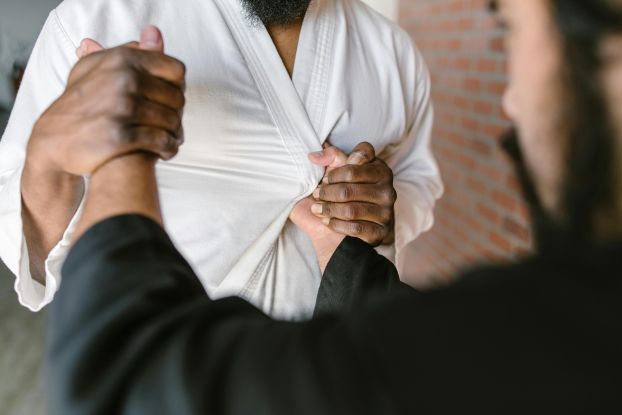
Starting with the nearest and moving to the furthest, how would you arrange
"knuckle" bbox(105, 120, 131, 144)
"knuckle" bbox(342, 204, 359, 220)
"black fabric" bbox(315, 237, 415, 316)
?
"knuckle" bbox(105, 120, 131, 144) → "black fabric" bbox(315, 237, 415, 316) → "knuckle" bbox(342, 204, 359, 220)

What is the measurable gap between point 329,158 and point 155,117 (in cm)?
48

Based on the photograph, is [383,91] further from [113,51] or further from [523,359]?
[523,359]

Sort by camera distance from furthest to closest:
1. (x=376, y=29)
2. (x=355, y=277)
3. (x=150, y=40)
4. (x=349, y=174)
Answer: (x=376, y=29) < (x=349, y=174) < (x=355, y=277) < (x=150, y=40)

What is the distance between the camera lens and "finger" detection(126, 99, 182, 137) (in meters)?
0.58

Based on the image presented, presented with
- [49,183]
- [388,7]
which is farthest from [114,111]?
[388,7]

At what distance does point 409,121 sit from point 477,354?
975 millimetres

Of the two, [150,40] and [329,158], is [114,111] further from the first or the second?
[329,158]

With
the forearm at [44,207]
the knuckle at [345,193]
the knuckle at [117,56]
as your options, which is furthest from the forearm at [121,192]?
the knuckle at [345,193]

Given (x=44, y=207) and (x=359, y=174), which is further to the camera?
(x=359, y=174)

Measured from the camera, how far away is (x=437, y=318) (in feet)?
1.22

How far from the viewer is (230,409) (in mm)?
412

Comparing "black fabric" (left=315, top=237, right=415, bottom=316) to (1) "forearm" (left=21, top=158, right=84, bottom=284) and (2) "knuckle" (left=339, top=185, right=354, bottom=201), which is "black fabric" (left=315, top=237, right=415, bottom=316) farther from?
(1) "forearm" (left=21, top=158, right=84, bottom=284)

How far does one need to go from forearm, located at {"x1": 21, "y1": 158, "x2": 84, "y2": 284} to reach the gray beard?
1.43ft

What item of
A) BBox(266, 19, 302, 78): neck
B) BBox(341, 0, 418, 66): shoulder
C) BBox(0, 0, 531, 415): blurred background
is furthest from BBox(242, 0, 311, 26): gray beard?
BBox(0, 0, 531, 415): blurred background
